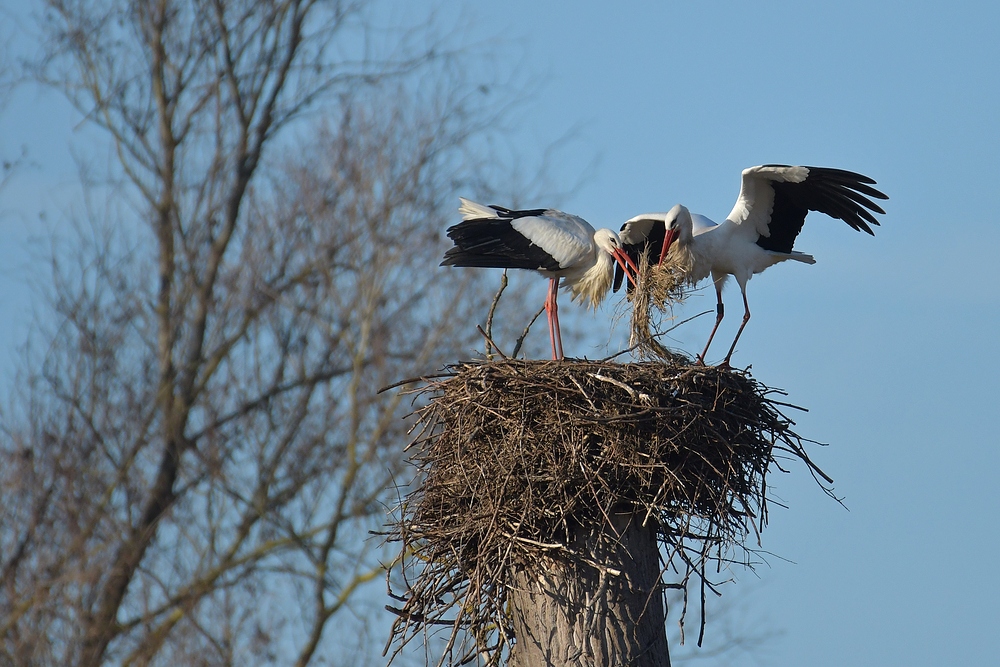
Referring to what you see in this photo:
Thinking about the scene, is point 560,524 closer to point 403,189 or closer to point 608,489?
point 608,489

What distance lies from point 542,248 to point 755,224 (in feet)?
4.81

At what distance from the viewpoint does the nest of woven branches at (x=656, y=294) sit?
20.3ft

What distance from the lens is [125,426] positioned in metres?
13.7

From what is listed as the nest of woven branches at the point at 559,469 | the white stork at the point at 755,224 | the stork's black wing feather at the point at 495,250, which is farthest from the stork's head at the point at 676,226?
the nest of woven branches at the point at 559,469

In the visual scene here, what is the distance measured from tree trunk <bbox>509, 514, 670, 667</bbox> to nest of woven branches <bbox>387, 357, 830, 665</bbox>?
0.08m

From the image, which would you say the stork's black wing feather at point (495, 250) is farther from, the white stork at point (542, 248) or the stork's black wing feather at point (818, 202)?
the stork's black wing feather at point (818, 202)

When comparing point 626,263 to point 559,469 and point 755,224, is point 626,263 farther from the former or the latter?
point 559,469

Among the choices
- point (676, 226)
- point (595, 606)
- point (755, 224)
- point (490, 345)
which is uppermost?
point (755, 224)

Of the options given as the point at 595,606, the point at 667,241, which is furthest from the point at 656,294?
the point at 595,606

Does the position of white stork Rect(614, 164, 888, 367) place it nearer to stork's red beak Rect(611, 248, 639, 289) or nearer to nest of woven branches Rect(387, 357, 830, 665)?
stork's red beak Rect(611, 248, 639, 289)

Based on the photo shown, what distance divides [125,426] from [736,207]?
28.1ft

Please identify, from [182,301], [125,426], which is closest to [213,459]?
[125,426]

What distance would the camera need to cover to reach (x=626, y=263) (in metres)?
7.46

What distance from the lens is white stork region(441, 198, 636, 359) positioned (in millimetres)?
7613
